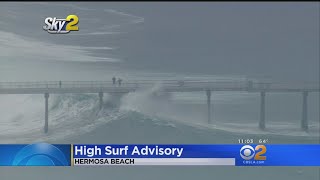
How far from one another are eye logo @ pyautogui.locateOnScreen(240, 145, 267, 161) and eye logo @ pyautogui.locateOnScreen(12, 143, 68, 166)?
1.57 meters

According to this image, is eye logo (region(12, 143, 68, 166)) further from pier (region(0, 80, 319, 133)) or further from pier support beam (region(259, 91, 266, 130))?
pier support beam (region(259, 91, 266, 130))

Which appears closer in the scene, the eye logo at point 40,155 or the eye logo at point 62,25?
the eye logo at point 62,25

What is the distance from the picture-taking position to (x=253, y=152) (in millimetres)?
3230

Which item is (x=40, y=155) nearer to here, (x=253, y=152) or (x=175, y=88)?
(x=175, y=88)

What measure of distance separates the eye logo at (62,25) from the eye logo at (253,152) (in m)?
1.79

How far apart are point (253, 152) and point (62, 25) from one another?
78.2 inches

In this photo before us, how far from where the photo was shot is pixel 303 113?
10.6 ft

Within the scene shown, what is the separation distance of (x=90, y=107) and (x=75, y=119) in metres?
0.18

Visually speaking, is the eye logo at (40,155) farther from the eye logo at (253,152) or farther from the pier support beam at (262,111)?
the pier support beam at (262,111)

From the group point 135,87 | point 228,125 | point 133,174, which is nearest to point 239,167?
point 228,125

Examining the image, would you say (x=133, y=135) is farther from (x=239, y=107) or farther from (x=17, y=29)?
(x=17, y=29)

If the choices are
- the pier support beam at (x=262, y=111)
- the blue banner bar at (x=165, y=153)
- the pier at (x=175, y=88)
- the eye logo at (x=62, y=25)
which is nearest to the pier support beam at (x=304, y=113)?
the pier at (x=175, y=88)

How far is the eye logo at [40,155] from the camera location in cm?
327

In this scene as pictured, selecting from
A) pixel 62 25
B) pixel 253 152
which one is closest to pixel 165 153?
pixel 253 152
